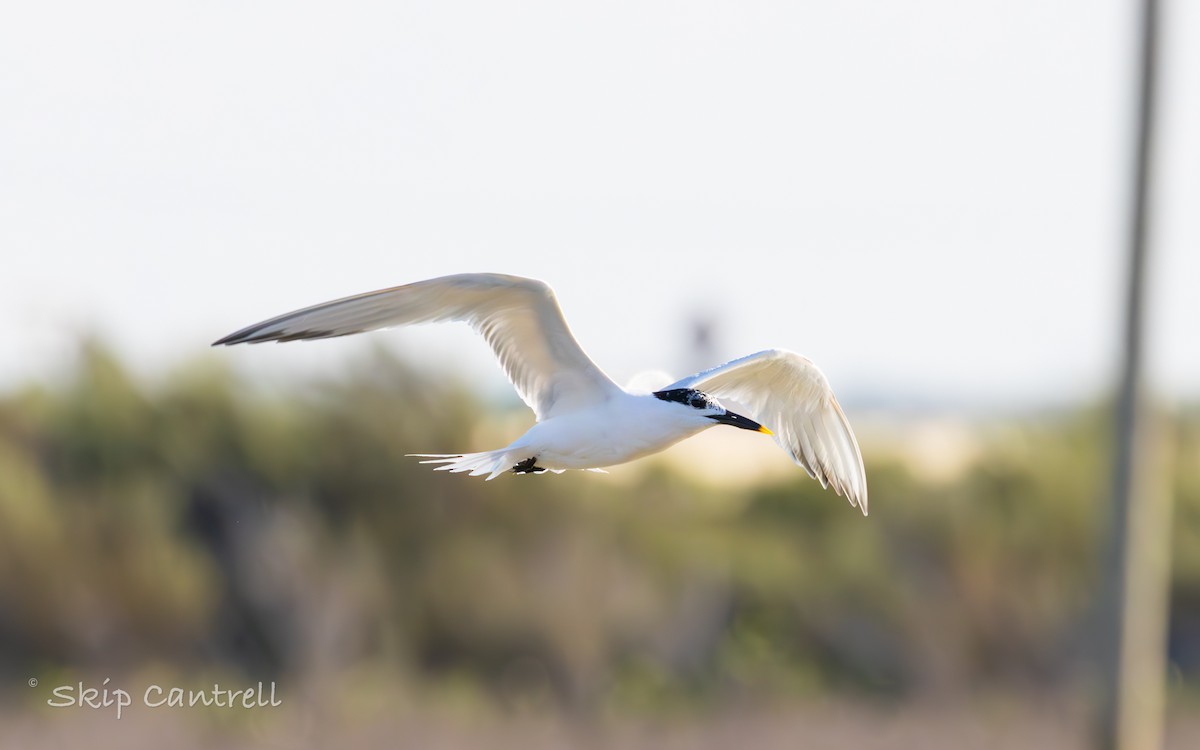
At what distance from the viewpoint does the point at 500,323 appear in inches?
213

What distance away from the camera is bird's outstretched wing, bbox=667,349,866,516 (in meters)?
5.73

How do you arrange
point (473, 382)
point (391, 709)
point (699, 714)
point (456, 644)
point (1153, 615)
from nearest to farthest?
point (1153, 615), point (391, 709), point (699, 714), point (456, 644), point (473, 382)

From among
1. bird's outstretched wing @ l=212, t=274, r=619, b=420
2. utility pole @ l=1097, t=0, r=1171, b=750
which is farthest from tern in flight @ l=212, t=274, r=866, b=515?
utility pole @ l=1097, t=0, r=1171, b=750

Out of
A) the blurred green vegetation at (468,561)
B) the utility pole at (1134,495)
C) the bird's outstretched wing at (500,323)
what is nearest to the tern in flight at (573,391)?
→ the bird's outstretched wing at (500,323)

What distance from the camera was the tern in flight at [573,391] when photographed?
4922 mm

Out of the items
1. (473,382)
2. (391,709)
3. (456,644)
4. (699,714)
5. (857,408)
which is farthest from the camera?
(857,408)

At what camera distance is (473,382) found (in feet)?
39.6

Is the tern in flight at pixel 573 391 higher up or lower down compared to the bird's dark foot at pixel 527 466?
higher up

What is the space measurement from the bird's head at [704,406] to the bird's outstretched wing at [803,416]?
542 mm

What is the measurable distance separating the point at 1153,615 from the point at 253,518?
620 centimetres

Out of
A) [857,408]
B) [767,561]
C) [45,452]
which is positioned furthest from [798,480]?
[857,408]

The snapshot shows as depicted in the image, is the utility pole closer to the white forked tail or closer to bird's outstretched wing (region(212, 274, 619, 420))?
bird's outstretched wing (region(212, 274, 619, 420))

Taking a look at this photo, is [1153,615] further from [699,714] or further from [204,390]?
[204,390]

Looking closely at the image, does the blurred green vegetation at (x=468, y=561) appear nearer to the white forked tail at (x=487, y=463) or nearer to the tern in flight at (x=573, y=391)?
the tern in flight at (x=573, y=391)
